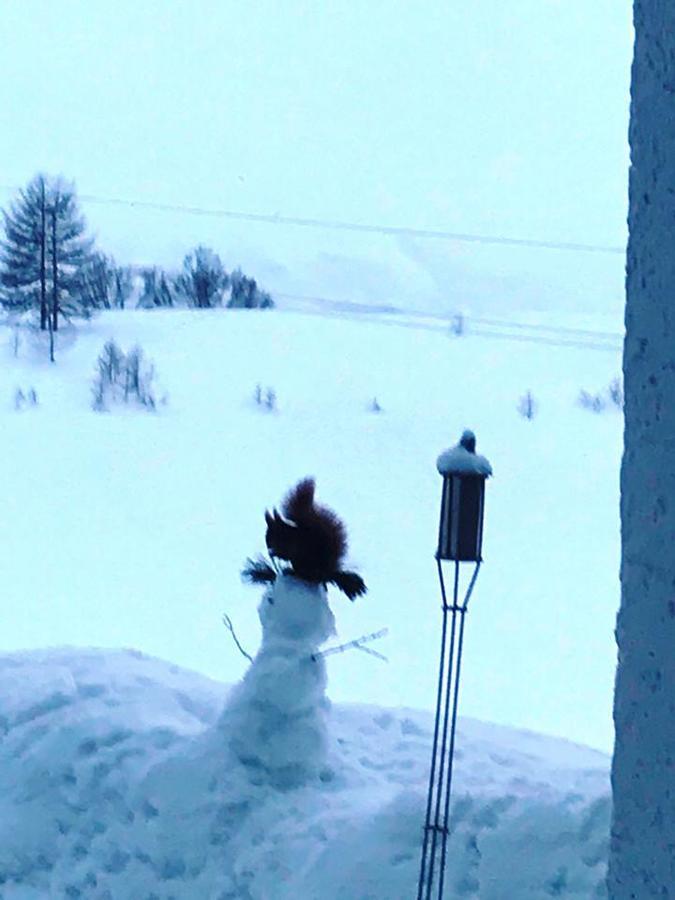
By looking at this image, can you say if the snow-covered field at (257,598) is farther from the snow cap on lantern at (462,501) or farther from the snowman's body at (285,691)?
the snow cap on lantern at (462,501)

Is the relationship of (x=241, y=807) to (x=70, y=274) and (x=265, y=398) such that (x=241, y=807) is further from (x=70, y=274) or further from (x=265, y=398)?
(x=265, y=398)

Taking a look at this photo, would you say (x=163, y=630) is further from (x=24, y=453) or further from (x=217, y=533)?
(x=24, y=453)

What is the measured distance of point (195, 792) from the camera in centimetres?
250

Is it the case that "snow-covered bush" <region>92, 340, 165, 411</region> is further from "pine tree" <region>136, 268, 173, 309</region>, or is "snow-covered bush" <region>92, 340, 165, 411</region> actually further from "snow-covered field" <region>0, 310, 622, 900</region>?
"pine tree" <region>136, 268, 173, 309</region>

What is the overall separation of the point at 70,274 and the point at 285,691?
274 inches

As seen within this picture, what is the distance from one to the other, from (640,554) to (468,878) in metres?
1.32

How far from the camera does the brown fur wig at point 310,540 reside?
96.0 inches

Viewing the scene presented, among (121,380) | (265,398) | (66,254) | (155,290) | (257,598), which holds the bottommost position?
(257,598)

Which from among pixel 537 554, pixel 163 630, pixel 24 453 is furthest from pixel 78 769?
pixel 24 453

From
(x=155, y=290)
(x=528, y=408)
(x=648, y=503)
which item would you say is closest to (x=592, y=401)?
(x=528, y=408)

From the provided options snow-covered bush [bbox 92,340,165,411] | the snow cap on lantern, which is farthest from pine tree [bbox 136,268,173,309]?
the snow cap on lantern

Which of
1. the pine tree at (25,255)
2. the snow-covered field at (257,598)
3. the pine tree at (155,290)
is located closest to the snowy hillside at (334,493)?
the snow-covered field at (257,598)

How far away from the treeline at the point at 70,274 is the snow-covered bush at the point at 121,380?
1.50 feet

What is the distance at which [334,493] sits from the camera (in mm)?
7977
